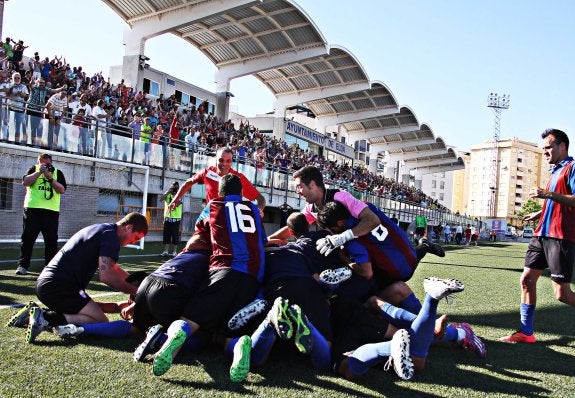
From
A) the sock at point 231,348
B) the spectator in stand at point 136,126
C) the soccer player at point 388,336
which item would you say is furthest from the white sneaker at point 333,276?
the spectator in stand at point 136,126

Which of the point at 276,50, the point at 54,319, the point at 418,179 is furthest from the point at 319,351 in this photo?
the point at 418,179

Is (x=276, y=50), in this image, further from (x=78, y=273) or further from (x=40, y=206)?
(x=78, y=273)

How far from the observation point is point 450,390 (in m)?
3.30

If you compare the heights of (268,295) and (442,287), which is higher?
(442,287)

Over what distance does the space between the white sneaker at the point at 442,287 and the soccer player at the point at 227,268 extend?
48.7 inches

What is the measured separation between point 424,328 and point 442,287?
0.33 m

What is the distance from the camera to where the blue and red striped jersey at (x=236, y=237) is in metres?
3.89

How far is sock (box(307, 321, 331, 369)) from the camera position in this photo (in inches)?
136

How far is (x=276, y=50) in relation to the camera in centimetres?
3011

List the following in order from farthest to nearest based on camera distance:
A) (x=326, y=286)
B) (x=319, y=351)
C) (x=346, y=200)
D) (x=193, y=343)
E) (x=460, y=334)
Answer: (x=346, y=200) < (x=460, y=334) < (x=326, y=286) < (x=193, y=343) < (x=319, y=351)

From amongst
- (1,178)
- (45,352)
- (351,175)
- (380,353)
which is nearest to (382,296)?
(380,353)

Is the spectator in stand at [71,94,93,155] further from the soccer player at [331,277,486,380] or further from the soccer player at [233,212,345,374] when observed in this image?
the soccer player at [331,277,486,380]

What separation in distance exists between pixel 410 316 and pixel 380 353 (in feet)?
2.95

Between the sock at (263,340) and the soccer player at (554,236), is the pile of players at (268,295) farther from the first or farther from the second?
the soccer player at (554,236)
